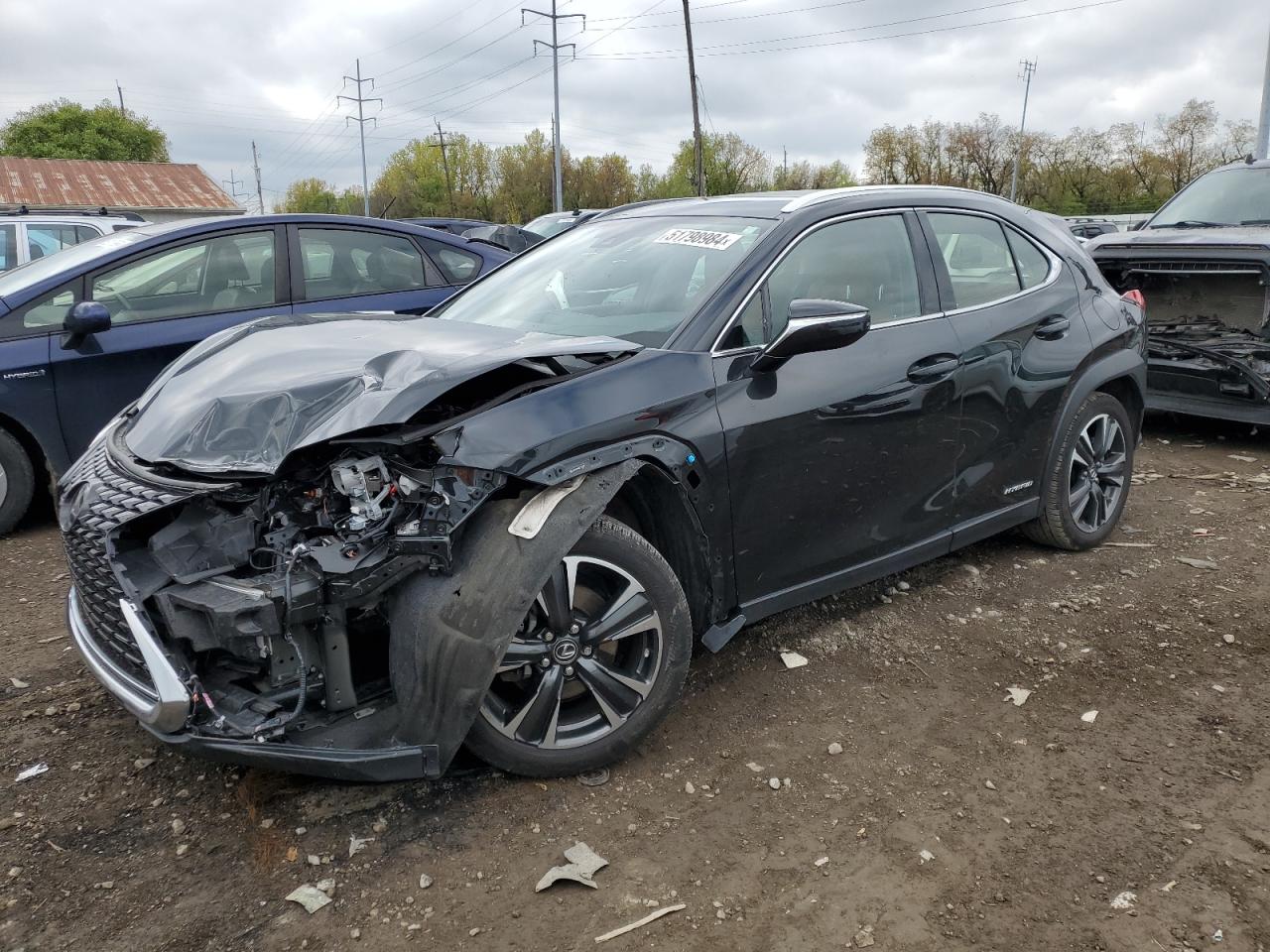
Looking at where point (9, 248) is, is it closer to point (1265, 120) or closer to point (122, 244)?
point (122, 244)

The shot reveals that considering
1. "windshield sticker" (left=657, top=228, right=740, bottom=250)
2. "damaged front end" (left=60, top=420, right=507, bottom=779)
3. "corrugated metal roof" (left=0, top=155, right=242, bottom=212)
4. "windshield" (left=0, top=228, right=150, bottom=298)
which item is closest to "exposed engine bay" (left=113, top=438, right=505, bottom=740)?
"damaged front end" (left=60, top=420, right=507, bottom=779)

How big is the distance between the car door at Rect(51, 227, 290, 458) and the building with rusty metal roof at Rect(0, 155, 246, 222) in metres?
34.8

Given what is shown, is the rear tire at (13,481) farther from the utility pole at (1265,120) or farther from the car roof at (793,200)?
the utility pole at (1265,120)

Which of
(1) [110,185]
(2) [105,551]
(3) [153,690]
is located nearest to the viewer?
(3) [153,690]

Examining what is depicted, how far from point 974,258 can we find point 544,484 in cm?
245

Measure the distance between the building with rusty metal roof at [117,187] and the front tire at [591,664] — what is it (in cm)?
3861

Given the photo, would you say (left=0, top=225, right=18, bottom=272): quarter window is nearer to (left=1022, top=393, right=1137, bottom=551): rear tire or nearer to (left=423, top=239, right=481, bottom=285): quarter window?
(left=423, top=239, right=481, bottom=285): quarter window

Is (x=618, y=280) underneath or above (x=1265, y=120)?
underneath

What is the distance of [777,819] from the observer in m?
2.79

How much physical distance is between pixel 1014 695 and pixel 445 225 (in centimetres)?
1334

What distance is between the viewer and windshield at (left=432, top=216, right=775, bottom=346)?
11.1 feet

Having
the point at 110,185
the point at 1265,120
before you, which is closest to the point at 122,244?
the point at 1265,120

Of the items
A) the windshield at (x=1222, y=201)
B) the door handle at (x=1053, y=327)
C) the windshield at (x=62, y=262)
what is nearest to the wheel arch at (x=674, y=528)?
the door handle at (x=1053, y=327)

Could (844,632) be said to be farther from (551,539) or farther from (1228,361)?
(1228,361)
